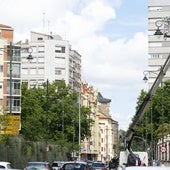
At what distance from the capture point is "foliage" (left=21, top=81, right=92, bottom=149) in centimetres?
11506

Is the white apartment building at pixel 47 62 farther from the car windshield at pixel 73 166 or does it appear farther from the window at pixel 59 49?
the car windshield at pixel 73 166

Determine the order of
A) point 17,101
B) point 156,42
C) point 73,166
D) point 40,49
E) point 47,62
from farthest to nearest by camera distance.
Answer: point 47,62, point 40,49, point 156,42, point 17,101, point 73,166

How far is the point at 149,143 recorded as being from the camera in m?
114

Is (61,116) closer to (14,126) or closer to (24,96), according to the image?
(24,96)

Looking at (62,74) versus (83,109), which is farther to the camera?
(62,74)

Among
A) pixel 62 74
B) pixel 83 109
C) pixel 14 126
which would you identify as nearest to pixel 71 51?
pixel 62 74

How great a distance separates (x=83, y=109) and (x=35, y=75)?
41044mm

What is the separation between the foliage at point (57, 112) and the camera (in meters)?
115

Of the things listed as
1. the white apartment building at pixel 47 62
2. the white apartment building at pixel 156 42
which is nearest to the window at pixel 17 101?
the white apartment building at pixel 156 42

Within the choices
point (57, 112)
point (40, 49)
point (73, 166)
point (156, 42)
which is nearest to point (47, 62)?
point (40, 49)

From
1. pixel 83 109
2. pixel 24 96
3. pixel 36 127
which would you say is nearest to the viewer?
pixel 36 127

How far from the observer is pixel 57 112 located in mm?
121500

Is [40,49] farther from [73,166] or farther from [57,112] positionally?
[73,166]

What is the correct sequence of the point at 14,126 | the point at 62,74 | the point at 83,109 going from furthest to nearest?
the point at 62,74 < the point at 83,109 < the point at 14,126
